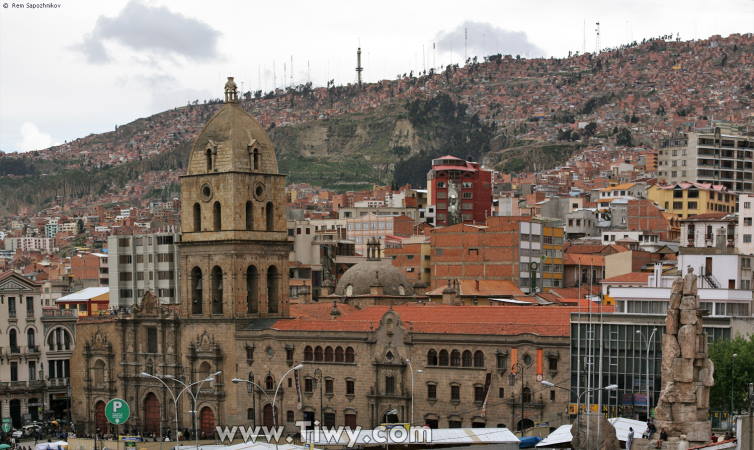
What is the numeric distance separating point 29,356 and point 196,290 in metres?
15.4

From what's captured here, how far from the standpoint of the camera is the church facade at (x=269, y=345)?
254 feet

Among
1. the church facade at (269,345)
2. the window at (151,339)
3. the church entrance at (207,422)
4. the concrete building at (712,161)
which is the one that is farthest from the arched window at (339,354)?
the concrete building at (712,161)

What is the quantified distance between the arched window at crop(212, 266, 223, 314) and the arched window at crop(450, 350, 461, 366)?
19.1 metres

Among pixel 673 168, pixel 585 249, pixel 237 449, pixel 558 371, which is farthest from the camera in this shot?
pixel 673 168

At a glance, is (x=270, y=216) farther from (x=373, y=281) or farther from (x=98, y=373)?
(x=98, y=373)

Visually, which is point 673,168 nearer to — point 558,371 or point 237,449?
point 558,371

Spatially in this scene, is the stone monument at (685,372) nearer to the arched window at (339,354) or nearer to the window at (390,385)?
the window at (390,385)

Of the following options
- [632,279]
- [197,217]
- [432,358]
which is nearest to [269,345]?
[197,217]

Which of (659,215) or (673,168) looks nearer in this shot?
(659,215)

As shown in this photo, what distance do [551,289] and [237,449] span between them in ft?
195

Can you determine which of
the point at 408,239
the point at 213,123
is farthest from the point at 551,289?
the point at 213,123

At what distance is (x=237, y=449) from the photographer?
61.1m

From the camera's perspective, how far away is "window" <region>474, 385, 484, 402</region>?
77812 millimetres

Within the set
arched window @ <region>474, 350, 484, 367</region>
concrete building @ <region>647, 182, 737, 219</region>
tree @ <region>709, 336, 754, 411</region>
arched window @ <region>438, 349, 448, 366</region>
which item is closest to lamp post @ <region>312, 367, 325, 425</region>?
arched window @ <region>438, 349, 448, 366</region>
